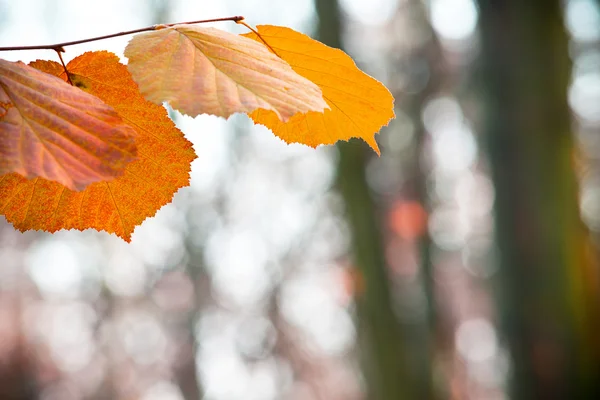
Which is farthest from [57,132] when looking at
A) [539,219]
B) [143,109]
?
[539,219]

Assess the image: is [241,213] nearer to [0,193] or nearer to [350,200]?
[350,200]

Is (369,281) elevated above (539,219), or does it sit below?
below

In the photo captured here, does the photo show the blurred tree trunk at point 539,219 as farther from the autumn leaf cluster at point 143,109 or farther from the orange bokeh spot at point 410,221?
the orange bokeh spot at point 410,221

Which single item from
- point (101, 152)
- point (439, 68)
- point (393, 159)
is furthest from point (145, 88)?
point (439, 68)

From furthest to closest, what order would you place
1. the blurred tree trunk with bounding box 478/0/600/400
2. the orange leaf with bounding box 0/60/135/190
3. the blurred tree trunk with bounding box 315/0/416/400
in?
1. the blurred tree trunk with bounding box 315/0/416/400
2. the blurred tree trunk with bounding box 478/0/600/400
3. the orange leaf with bounding box 0/60/135/190

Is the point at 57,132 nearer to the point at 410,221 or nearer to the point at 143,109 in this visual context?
the point at 143,109

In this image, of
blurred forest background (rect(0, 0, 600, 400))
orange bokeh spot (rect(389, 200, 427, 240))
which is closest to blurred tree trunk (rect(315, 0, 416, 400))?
blurred forest background (rect(0, 0, 600, 400))

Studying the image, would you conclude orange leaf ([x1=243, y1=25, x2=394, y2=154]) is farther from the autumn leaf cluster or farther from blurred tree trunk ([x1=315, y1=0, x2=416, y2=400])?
blurred tree trunk ([x1=315, y1=0, x2=416, y2=400])
